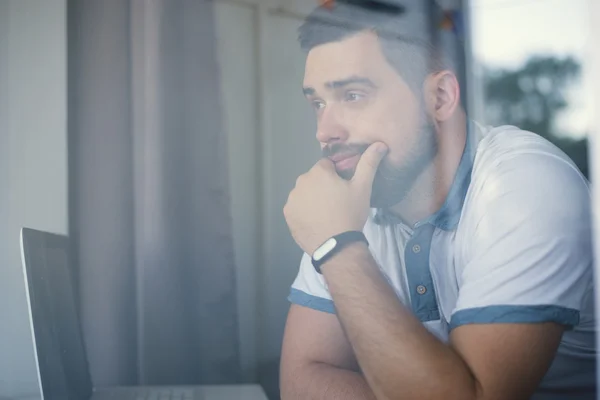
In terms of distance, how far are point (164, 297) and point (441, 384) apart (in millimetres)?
610

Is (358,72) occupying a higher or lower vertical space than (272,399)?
higher

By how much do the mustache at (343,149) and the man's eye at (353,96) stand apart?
10 centimetres

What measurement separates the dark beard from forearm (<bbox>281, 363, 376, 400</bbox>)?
0.36 metres

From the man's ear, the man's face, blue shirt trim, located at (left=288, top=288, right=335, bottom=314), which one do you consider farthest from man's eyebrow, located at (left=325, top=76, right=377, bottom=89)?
blue shirt trim, located at (left=288, top=288, right=335, bottom=314)

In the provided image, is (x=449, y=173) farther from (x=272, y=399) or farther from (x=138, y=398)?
(x=138, y=398)

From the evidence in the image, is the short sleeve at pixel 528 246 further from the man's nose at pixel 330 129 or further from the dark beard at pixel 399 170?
the man's nose at pixel 330 129

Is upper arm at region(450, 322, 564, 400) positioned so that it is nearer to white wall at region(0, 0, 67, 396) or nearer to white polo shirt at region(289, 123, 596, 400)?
white polo shirt at region(289, 123, 596, 400)

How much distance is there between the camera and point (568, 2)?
140 cm

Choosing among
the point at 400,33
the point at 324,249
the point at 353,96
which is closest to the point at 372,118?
the point at 353,96

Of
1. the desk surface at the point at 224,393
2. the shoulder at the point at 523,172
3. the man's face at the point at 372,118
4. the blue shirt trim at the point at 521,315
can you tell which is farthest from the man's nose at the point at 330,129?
the desk surface at the point at 224,393

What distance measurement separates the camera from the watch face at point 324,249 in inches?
56.6

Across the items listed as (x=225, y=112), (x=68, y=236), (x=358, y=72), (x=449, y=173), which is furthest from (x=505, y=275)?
(x=68, y=236)

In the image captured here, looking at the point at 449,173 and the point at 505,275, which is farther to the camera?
the point at 449,173

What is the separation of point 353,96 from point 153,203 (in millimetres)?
492
